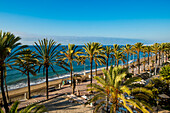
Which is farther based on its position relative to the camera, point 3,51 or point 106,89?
point 106,89

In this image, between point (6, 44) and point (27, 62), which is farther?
point (27, 62)

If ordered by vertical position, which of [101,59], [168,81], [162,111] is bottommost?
[162,111]

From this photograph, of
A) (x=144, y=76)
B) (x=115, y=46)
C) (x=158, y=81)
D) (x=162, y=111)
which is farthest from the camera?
(x=115, y=46)

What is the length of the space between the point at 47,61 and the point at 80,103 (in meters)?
Answer: 6.42

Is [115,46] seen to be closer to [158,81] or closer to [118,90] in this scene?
[158,81]

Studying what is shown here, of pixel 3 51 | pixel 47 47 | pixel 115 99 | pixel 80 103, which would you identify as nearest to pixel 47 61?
pixel 47 47

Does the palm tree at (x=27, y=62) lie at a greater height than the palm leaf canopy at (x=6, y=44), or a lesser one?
lesser

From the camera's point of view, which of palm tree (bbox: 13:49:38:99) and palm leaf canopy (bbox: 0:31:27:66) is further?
palm tree (bbox: 13:49:38:99)

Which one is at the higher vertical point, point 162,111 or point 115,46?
point 115,46

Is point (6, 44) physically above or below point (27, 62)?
above

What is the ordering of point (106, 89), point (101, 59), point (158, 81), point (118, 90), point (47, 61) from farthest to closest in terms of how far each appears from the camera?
point (101, 59)
point (158, 81)
point (47, 61)
point (106, 89)
point (118, 90)

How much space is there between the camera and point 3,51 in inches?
376

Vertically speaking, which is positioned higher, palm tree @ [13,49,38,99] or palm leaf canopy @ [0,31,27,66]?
palm leaf canopy @ [0,31,27,66]

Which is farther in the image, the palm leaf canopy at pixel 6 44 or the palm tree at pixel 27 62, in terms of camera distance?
the palm tree at pixel 27 62
